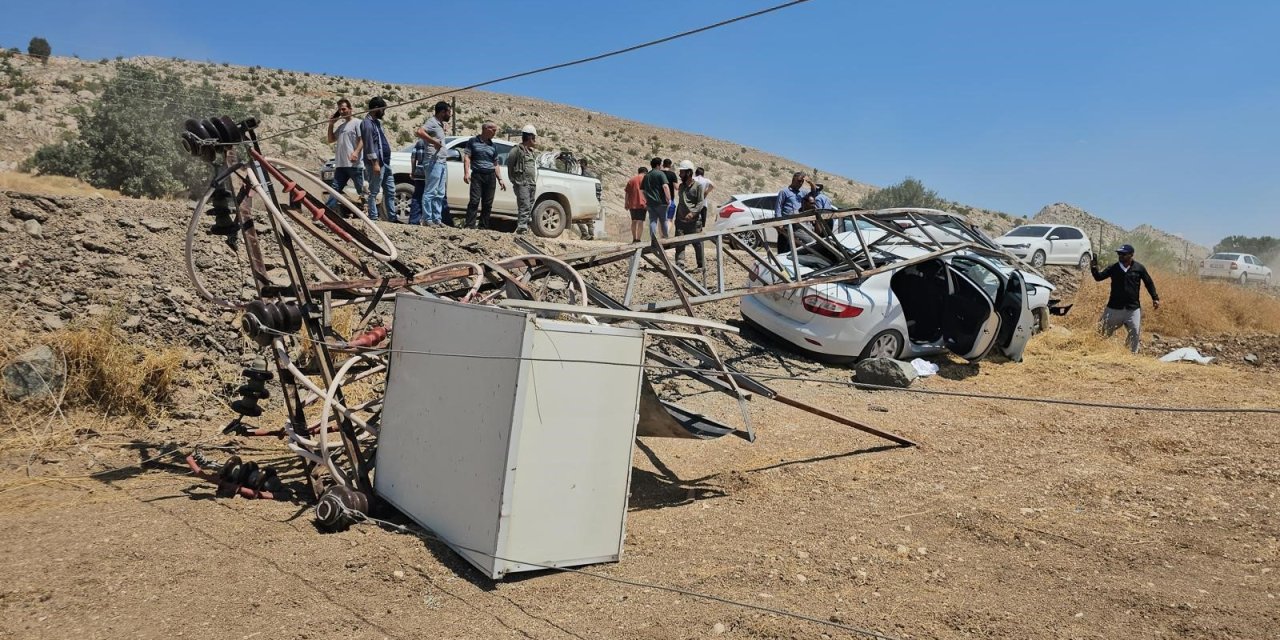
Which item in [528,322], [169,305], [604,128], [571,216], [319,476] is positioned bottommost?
[319,476]

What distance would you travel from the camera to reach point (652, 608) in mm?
4109

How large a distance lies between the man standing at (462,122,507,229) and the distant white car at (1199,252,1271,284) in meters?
28.5

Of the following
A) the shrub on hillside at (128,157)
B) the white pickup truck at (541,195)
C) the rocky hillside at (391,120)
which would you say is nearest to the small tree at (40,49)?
the rocky hillside at (391,120)

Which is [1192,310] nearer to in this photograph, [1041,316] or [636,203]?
[1041,316]

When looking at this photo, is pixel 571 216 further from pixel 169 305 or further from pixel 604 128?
pixel 604 128

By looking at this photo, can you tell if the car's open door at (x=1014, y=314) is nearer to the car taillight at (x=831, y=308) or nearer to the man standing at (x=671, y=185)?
the car taillight at (x=831, y=308)

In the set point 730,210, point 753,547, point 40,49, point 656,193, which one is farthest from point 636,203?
point 40,49

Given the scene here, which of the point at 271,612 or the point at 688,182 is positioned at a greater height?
the point at 688,182

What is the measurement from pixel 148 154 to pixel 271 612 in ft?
58.1

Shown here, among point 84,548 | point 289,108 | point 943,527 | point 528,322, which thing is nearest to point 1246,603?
point 943,527

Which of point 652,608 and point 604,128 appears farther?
point 604,128

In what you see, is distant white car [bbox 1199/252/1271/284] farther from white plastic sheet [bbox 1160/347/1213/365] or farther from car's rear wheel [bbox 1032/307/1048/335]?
car's rear wheel [bbox 1032/307/1048/335]

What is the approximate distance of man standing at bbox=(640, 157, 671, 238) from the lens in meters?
12.8

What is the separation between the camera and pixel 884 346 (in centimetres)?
1041
